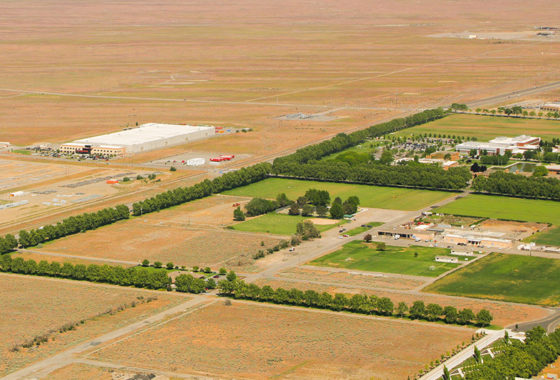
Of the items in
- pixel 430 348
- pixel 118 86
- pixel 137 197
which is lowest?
pixel 430 348

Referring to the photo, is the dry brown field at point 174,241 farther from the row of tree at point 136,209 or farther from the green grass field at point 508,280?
the green grass field at point 508,280

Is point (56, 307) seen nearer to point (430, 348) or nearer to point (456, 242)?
point (430, 348)

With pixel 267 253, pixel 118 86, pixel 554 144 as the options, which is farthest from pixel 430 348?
pixel 118 86

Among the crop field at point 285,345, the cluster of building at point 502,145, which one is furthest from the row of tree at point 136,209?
the cluster of building at point 502,145

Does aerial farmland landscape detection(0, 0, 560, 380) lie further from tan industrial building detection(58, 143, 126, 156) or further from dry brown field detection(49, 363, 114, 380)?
tan industrial building detection(58, 143, 126, 156)

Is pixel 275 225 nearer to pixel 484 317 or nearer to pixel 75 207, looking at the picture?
pixel 75 207

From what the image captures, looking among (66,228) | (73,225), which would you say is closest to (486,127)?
(73,225)
